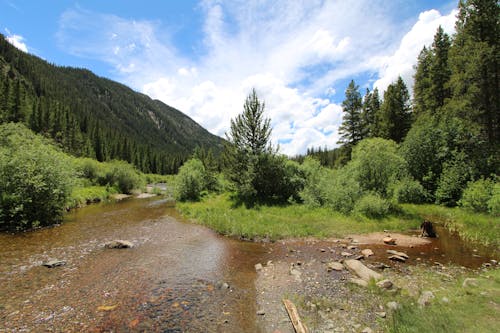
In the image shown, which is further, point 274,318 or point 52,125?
point 52,125

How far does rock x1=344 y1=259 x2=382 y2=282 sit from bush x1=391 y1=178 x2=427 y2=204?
17.4 metres

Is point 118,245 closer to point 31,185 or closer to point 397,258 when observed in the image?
point 31,185

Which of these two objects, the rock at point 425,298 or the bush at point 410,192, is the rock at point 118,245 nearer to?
the rock at point 425,298

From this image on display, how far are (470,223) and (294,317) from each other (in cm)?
1686

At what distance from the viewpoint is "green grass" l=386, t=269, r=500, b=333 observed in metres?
5.14

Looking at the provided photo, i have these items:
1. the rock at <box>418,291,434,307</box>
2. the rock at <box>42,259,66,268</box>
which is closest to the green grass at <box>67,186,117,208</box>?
the rock at <box>42,259,66,268</box>

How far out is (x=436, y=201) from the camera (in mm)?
23984

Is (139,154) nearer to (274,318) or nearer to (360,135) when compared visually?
(360,135)

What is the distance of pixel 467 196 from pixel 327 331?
21022 millimetres

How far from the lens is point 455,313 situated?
18.8ft

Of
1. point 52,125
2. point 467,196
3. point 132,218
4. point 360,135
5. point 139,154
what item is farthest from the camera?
point 139,154

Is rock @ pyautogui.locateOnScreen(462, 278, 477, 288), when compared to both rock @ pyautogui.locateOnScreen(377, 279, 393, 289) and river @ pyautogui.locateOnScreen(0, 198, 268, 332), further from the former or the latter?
river @ pyautogui.locateOnScreen(0, 198, 268, 332)

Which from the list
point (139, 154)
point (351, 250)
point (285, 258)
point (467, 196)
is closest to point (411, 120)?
point (467, 196)

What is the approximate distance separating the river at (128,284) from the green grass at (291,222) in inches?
62.3
